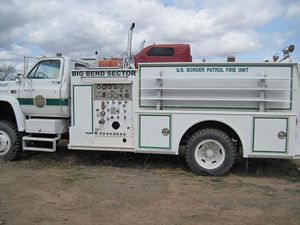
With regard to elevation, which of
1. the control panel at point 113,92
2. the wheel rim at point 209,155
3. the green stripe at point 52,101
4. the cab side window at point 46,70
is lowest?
the wheel rim at point 209,155

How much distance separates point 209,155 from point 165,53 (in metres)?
3.58

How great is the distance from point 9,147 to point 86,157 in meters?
1.79

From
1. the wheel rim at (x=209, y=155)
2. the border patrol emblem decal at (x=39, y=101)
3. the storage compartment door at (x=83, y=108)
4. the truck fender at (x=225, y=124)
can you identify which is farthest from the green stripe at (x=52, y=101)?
the wheel rim at (x=209, y=155)

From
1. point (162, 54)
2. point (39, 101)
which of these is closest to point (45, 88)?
point (39, 101)

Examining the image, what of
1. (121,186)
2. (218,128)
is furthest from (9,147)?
(218,128)

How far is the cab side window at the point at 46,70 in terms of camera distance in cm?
784

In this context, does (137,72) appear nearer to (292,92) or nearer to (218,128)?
(218,128)

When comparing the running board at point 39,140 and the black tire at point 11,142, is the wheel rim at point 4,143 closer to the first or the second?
the black tire at point 11,142

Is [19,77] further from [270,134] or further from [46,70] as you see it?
[270,134]

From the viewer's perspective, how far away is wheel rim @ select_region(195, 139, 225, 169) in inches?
271

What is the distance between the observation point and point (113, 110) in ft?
24.1

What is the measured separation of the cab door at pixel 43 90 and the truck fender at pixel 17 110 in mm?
93

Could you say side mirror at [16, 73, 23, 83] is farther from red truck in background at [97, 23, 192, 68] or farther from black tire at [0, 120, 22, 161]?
red truck in background at [97, 23, 192, 68]

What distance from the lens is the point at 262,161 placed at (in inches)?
321
